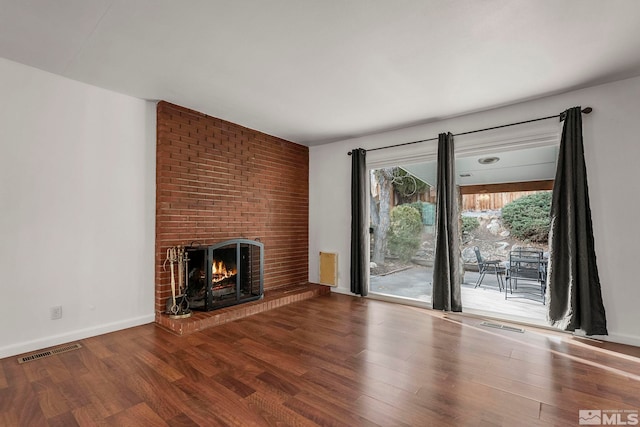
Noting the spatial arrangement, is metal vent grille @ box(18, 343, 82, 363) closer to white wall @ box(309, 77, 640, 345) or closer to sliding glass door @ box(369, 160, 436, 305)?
sliding glass door @ box(369, 160, 436, 305)

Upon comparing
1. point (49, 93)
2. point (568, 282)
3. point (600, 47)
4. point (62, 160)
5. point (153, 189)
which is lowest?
point (568, 282)

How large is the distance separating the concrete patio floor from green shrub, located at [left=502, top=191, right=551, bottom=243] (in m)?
0.72

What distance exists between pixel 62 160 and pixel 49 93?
618 millimetres

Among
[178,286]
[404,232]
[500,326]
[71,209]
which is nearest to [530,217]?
[500,326]

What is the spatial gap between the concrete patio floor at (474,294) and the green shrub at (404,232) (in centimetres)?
28

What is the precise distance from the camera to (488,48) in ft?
7.79

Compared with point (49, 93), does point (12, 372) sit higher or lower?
lower

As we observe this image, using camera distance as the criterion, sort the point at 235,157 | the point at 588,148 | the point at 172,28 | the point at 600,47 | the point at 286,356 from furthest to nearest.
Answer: the point at 235,157 → the point at 588,148 → the point at 286,356 → the point at 600,47 → the point at 172,28

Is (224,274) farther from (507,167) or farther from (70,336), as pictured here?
(507,167)

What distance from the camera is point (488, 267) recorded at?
3.93 m

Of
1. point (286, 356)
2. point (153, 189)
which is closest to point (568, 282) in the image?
point (286, 356)

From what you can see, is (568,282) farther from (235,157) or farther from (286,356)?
(235,157)

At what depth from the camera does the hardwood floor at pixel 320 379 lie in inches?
69.2

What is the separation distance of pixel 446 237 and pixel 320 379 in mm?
2481
